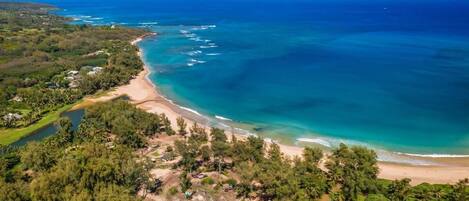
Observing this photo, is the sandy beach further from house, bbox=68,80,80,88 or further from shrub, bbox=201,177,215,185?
shrub, bbox=201,177,215,185

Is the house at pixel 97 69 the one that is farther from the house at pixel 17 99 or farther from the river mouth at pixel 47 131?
the river mouth at pixel 47 131

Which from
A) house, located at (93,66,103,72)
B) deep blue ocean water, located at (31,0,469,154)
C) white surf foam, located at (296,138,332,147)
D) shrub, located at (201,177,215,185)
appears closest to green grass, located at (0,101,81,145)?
deep blue ocean water, located at (31,0,469,154)

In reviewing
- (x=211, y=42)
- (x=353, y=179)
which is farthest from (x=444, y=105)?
(x=211, y=42)

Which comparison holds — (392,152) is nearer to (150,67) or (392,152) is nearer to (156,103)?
(156,103)

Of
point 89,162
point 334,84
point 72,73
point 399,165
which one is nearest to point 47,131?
point 89,162

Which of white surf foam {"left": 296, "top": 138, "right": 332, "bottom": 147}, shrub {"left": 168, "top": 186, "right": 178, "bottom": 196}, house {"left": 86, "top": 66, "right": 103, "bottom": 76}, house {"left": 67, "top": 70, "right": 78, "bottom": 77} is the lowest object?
shrub {"left": 168, "top": 186, "right": 178, "bottom": 196}

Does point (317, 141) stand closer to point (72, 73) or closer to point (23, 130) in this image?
point (23, 130)
